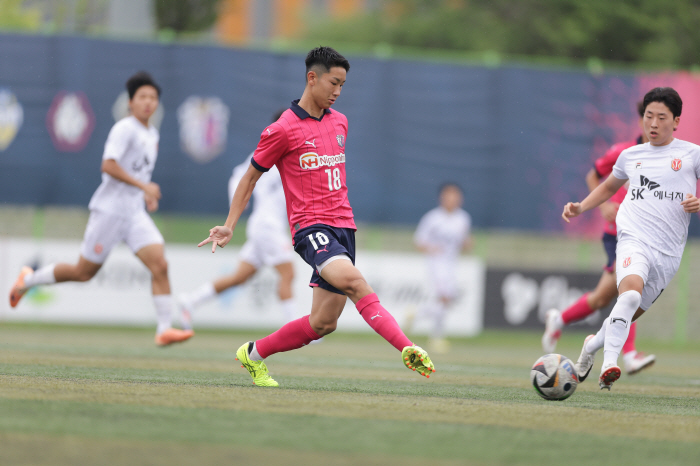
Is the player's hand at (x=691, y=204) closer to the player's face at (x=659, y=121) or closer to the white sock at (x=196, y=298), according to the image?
the player's face at (x=659, y=121)

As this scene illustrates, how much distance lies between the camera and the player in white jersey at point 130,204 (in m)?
9.14

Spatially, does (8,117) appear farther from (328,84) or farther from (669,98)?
(669,98)

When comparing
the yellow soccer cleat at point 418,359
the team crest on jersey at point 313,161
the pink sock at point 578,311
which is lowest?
the yellow soccer cleat at point 418,359

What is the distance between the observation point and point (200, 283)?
631 inches

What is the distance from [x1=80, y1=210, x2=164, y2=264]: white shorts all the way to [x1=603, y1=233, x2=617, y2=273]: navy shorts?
437 centimetres

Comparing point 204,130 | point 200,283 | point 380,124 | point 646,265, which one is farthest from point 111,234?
point 380,124

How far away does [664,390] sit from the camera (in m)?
7.63

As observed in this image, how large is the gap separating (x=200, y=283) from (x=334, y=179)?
33.0 feet

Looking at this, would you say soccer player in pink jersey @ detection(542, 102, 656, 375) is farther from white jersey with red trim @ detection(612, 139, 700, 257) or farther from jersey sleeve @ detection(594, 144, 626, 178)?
white jersey with red trim @ detection(612, 139, 700, 257)

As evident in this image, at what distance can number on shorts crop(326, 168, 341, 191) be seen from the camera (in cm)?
632

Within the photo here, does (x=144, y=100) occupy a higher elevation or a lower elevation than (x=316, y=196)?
higher

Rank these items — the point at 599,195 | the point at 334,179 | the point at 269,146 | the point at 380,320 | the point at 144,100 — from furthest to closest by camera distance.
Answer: the point at 144,100 → the point at 599,195 → the point at 334,179 → the point at 269,146 → the point at 380,320

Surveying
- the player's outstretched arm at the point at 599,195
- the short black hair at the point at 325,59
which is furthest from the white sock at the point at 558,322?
the short black hair at the point at 325,59

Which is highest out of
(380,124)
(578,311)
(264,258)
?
(380,124)
